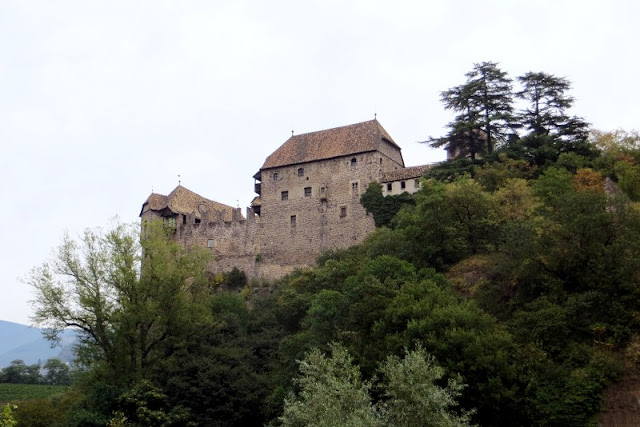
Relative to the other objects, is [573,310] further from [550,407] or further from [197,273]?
[197,273]

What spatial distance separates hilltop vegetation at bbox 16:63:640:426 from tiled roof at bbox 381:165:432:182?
1826 millimetres

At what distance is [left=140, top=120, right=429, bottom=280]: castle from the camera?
54500mm

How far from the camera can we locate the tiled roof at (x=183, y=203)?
62.1 metres

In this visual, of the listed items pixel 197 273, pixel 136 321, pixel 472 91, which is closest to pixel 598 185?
pixel 472 91

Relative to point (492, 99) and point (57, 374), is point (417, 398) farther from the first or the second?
point (57, 374)

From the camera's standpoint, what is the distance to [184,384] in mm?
37312

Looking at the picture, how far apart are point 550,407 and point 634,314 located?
18.1 ft

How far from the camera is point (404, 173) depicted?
53.8 metres

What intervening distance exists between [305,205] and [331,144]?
523 cm

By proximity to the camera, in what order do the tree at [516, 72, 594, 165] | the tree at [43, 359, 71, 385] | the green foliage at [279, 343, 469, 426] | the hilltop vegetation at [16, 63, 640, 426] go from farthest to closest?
the tree at [43, 359, 71, 385] < the tree at [516, 72, 594, 165] < the hilltop vegetation at [16, 63, 640, 426] < the green foliage at [279, 343, 469, 426]

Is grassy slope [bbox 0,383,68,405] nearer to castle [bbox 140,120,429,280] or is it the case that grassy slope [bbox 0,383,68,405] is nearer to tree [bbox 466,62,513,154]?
castle [bbox 140,120,429,280]

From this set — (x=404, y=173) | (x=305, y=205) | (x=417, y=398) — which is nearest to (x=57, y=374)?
(x=305, y=205)

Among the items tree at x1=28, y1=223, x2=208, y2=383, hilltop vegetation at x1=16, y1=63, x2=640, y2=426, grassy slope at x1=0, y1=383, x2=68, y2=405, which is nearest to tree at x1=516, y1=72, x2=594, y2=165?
hilltop vegetation at x1=16, y1=63, x2=640, y2=426

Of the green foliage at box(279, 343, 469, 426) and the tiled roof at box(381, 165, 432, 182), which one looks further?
the tiled roof at box(381, 165, 432, 182)
